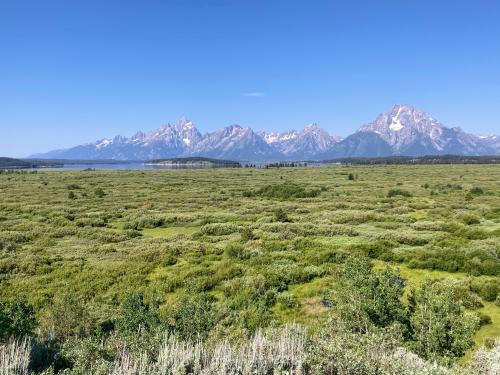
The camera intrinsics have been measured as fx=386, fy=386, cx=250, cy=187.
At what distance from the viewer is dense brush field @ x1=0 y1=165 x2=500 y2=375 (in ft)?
32.7

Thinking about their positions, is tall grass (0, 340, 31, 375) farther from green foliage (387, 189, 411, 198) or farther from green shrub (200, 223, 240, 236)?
green foliage (387, 189, 411, 198)

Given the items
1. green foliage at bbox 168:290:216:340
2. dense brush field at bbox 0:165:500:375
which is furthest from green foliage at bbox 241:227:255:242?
green foliage at bbox 168:290:216:340

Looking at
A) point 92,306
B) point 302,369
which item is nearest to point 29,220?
point 92,306

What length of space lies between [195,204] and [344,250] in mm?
30752

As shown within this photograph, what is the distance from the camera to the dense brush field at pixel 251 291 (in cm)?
998

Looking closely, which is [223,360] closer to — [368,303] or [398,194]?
[368,303]

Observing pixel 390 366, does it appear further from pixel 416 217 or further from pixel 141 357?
pixel 416 217

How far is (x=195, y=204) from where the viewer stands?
178 feet

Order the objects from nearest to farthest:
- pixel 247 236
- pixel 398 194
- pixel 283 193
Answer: pixel 247 236
pixel 398 194
pixel 283 193

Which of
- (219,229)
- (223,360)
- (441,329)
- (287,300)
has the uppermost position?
(223,360)

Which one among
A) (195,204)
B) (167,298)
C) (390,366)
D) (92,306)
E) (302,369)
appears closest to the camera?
(390,366)

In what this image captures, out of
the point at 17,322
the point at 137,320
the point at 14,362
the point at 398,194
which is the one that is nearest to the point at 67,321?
the point at 17,322

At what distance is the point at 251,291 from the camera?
19.7 metres

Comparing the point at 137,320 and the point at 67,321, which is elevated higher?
the point at 137,320
